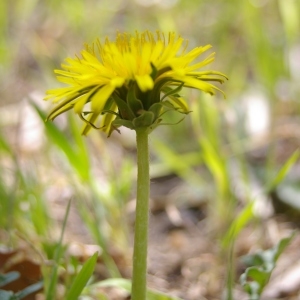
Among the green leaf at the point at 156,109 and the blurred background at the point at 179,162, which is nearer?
the green leaf at the point at 156,109

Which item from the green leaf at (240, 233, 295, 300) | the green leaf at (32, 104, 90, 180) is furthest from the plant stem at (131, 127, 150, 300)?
the green leaf at (32, 104, 90, 180)

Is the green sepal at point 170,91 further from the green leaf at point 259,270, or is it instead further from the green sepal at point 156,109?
the green leaf at point 259,270

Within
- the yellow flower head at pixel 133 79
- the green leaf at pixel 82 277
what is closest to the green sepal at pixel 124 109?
the yellow flower head at pixel 133 79

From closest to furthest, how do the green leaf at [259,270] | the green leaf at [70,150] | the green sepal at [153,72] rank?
1. the green sepal at [153,72]
2. the green leaf at [259,270]
3. the green leaf at [70,150]

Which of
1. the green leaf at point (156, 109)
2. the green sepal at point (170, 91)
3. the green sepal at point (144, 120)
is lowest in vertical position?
the green sepal at point (144, 120)

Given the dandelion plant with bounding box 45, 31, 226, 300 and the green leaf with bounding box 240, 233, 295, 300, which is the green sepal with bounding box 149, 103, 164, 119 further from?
the green leaf with bounding box 240, 233, 295, 300

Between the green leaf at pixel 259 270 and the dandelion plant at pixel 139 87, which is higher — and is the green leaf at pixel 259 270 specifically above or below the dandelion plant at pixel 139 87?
below

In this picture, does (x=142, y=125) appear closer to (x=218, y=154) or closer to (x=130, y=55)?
(x=130, y=55)
